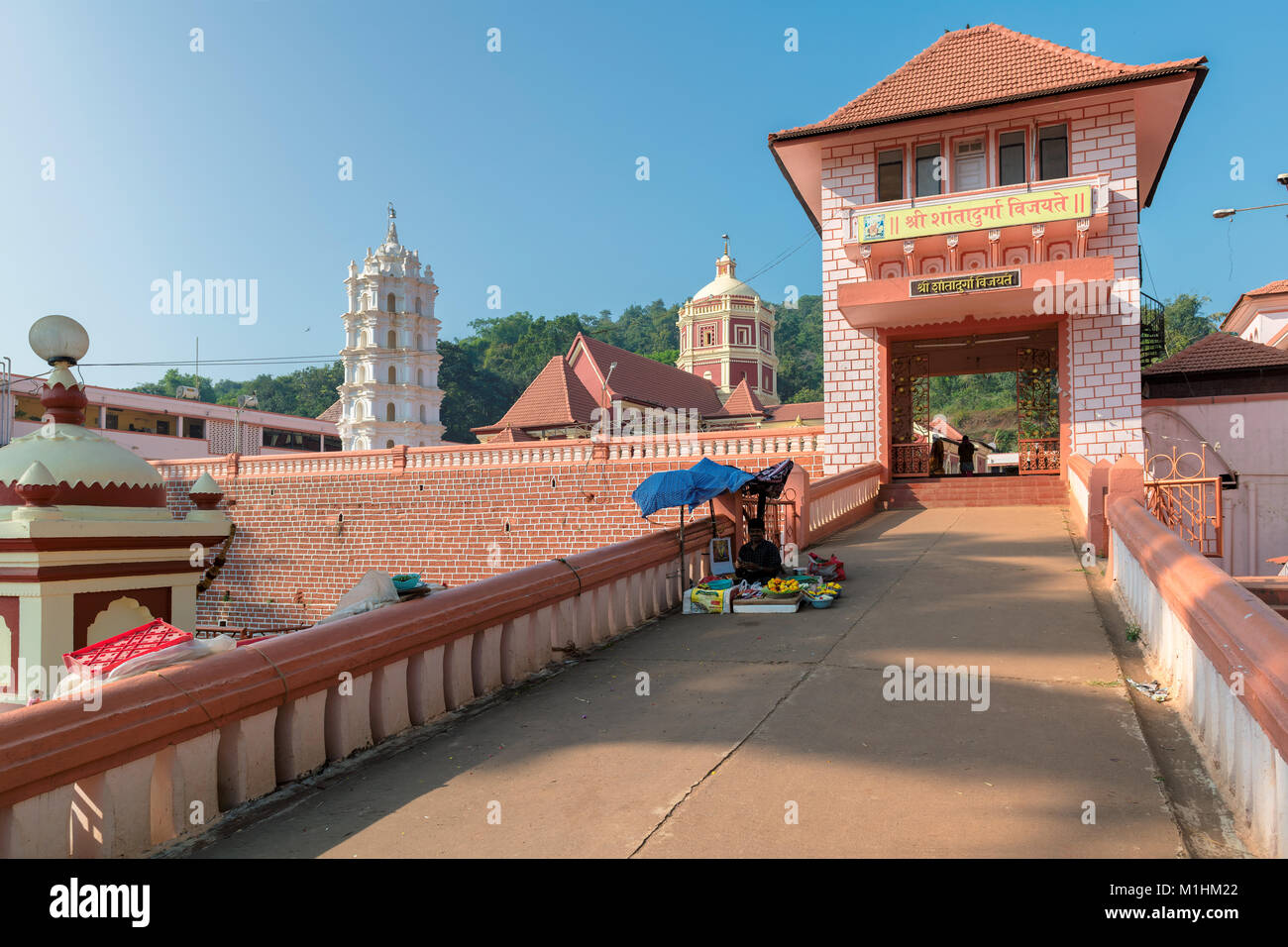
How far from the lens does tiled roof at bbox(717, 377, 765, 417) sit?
44281 millimetres

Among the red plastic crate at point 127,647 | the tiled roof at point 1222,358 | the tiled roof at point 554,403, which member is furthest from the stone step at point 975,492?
the tiled roof at point 554,403

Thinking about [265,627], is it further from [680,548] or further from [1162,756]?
[1162,756]

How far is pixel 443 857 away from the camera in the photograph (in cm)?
332

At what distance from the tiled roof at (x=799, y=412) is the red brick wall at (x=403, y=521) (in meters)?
26.1

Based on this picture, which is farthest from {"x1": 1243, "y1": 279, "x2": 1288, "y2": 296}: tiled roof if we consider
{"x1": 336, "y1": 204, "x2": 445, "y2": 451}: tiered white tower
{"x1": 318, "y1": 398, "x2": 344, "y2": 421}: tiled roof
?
{"x1": 318, "y1": 398, "x2": 344, "y2": 421}: tiled roof

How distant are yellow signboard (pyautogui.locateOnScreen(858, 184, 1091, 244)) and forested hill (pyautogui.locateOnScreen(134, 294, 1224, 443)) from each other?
150 feet

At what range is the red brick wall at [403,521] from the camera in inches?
802

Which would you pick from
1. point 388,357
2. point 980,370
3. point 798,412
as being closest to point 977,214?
point 980,370

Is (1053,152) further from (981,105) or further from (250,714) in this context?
(250,714)

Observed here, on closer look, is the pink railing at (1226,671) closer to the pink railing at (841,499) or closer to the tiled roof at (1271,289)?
the pink railing at (841,499)

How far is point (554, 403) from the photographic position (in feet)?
110

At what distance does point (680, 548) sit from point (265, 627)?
65.6ft

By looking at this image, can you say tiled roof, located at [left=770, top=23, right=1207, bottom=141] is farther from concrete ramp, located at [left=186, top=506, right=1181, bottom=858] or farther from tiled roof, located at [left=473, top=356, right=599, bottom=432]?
tiled roof, located at [left=473, top=356, right=599, bottom=432]
